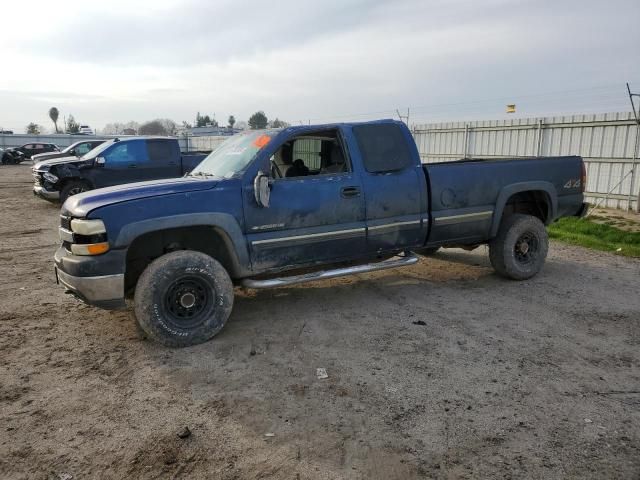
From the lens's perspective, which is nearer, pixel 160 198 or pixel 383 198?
pixel 160 198

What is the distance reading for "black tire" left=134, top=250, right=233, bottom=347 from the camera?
4449mm

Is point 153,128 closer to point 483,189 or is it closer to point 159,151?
point 159,151

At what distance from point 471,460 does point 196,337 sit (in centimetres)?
262

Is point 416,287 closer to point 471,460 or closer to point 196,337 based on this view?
point 196,337

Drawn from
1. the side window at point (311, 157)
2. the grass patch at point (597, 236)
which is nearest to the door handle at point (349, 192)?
the side window at point (311, 157)

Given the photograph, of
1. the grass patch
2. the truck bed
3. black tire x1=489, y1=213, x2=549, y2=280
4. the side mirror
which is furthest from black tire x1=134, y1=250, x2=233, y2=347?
the grass patch

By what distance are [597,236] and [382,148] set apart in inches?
247

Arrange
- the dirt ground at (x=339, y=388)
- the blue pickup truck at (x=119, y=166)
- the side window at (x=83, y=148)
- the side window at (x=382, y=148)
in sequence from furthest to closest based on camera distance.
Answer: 1. the side window at (x=83, y=148)
2. the blue pickup truck at (x=119, y=166)
3. the side window at (x=382, y=148)
4. the dirt ground at (x=339, y=388)

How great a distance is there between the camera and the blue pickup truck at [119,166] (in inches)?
503

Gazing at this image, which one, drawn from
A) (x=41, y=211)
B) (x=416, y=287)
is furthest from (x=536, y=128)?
(x=41, y=211)

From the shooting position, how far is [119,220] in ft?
14.1

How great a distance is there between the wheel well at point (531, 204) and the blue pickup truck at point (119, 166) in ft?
27.5

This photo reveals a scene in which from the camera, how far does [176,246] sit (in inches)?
192

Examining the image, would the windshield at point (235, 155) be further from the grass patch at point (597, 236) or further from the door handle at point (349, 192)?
the grass patch at point (597, 236)
